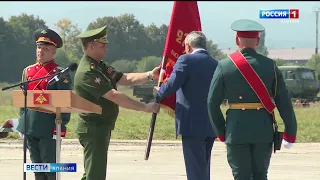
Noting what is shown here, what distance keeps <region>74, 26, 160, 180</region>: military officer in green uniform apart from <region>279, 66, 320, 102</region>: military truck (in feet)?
116

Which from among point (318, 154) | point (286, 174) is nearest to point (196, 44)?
point (286, 174)

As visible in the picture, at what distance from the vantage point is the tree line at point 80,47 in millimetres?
77938

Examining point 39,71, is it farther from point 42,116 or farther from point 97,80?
point 97,80

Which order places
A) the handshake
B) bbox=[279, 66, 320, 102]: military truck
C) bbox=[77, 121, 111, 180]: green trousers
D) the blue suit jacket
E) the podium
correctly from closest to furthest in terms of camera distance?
the podium
bbox=[77, 121, 111, 180]: green trousers
the handshake
the blue suit jacket
bbox=[279, 66, 320, 102]: military truck

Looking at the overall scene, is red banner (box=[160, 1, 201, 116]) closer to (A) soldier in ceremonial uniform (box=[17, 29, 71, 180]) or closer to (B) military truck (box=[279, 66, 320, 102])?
(A) soldier in ceremonial uniform (box=[17, 29, 71, 180])

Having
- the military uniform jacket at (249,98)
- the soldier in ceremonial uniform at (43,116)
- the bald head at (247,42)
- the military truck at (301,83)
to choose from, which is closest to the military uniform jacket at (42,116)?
the soldier in ceremonial uniform at (43,116)

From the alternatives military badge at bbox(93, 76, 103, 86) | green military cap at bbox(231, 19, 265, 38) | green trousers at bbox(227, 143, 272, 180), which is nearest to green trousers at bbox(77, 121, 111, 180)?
military badge at bbox(93, 76, 103, 86)

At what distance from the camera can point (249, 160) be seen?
6.82 m

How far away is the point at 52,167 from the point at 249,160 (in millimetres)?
1662

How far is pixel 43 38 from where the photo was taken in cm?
816

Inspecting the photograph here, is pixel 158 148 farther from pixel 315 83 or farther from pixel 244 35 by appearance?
pixel 315 83

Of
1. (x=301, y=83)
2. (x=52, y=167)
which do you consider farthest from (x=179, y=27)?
(x=301, y=83)

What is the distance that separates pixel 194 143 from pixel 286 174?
354 cm

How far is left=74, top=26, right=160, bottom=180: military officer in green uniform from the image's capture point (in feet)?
23.6
